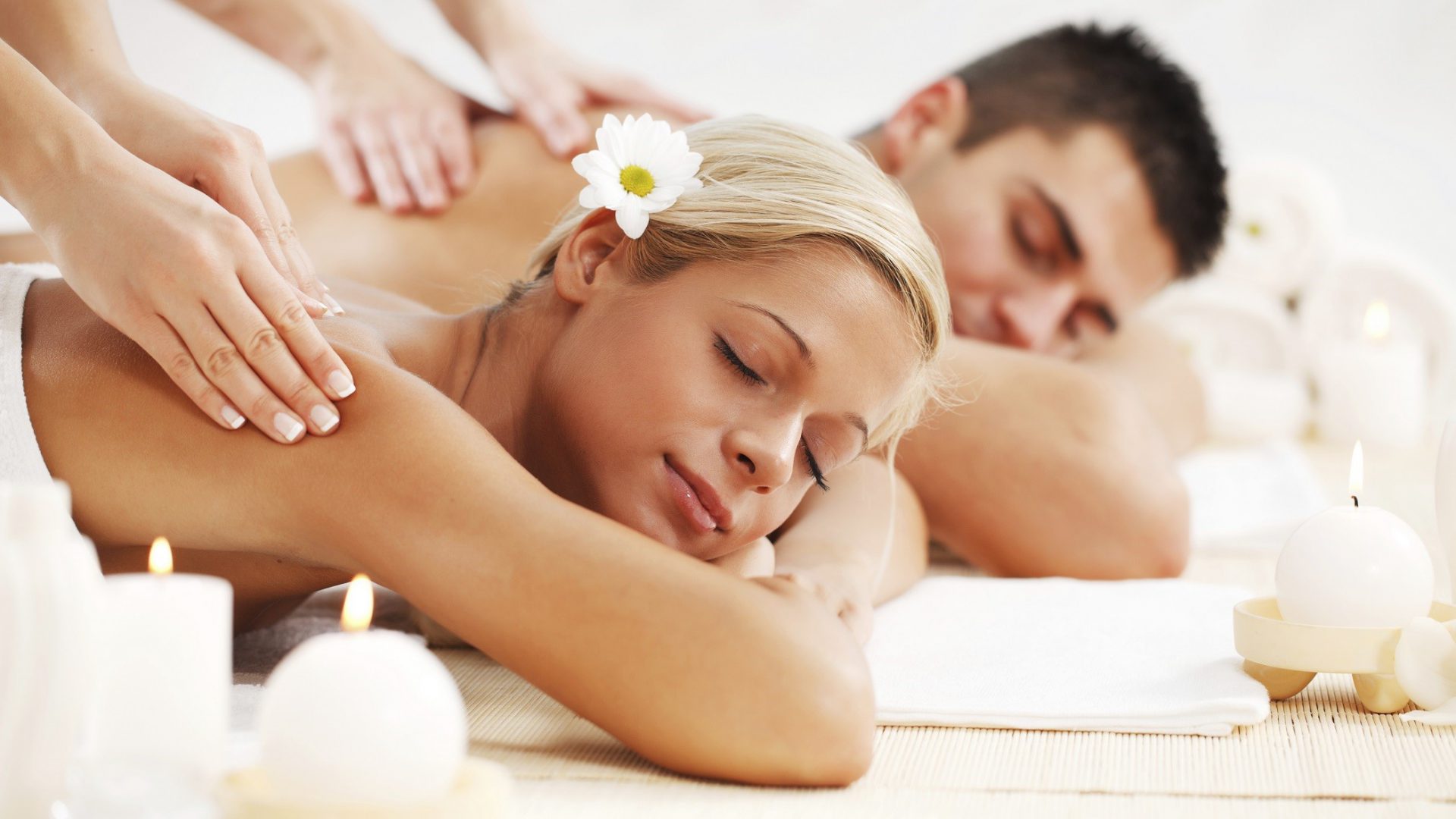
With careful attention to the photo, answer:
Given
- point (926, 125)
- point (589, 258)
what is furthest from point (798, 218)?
point (926, 125)

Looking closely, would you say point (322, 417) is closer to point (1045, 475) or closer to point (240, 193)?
point (240, 193)

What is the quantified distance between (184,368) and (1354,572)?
3.46 feet

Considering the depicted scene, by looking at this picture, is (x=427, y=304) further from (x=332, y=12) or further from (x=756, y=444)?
(x=756, y=444)

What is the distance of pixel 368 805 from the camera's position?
750 millimetres

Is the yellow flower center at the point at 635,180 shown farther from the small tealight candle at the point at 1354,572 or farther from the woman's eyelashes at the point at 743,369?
the small tealight candle at the point at 1354,572

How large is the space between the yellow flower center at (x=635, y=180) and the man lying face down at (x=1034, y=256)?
54cm

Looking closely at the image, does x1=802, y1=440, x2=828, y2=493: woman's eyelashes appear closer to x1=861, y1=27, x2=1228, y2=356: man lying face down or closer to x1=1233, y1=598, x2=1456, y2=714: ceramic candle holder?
x1=1233, y1=598, x2=1456, y2=714: ceramic candle holder

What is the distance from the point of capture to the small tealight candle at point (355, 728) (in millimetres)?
746

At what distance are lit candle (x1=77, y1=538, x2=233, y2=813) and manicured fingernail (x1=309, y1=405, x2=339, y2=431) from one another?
1.07 feet

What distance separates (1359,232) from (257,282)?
141 inches

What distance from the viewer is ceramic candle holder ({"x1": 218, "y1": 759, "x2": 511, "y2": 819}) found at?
75 cm

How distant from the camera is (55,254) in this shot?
1206 mm

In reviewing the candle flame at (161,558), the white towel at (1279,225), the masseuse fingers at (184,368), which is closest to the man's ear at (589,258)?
the masseuse fingers at (184,368)

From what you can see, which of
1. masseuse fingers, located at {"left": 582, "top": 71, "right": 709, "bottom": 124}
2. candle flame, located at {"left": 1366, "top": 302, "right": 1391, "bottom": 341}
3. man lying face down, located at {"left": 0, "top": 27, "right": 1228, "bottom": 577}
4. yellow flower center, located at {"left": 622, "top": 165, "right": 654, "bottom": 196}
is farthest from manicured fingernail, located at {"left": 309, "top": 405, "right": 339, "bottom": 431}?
candle flame, located at {"left": 1366, "top": 302, "right": 1391, "bottom": 341}
